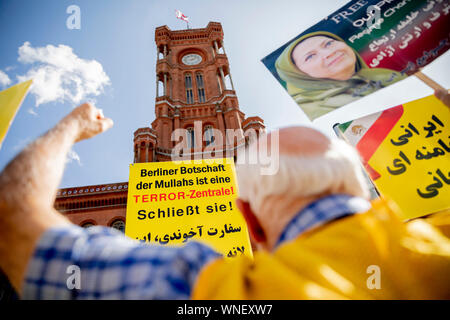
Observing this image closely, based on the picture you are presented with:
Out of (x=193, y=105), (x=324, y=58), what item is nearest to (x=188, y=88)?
(x=193, y=105)

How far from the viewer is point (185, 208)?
4605 millimetres

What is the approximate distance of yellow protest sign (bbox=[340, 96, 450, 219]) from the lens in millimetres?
3002

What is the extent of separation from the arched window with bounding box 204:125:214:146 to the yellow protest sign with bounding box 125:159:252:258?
41.1 ft

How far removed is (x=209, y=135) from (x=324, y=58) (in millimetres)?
15640

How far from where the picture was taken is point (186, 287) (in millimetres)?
679

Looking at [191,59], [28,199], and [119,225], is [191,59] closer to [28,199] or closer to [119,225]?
[119,225]

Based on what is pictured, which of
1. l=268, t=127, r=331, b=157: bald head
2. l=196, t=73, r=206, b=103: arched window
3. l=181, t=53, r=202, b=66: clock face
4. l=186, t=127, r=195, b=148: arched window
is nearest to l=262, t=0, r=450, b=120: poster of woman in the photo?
l=268, t=127, r=331, b=157: bald head

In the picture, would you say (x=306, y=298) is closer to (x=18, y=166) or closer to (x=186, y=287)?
(x=186, y=287)

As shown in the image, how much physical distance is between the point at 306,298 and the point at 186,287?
326 mm

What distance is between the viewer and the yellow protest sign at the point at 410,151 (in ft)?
9.85

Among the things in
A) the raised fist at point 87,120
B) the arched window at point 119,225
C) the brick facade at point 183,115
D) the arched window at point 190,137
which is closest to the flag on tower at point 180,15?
the brick facade at point 183,115

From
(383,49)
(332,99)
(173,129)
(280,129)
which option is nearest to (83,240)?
(280,129)

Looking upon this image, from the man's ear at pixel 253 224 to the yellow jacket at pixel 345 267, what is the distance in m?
0.28

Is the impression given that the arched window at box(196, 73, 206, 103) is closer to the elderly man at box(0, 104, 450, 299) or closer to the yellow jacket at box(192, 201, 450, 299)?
the elderly man at box(0, 104, 450, 299)
